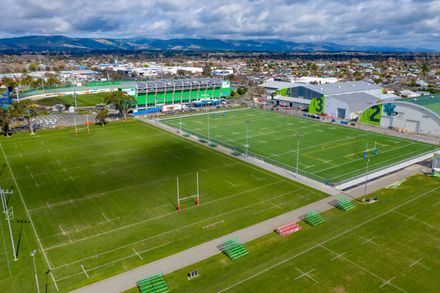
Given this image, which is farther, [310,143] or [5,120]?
[5,120]

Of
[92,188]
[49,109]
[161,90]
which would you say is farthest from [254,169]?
[49,109]

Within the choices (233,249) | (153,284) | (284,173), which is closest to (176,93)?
(284,173)

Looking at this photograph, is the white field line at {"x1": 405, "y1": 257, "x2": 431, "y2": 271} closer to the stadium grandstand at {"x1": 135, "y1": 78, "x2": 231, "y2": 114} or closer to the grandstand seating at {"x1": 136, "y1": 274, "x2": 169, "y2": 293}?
the grandstand seating at {"x1": 136, "y1": 274, "x2": 169, "y2": 293}

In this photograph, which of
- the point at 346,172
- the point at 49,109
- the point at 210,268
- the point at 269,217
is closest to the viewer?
the point at 210,268

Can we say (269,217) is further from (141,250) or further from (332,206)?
(141,250)

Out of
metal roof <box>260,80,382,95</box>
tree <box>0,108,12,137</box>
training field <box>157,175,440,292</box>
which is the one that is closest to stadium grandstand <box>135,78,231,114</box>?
metal roof <box>260,80,382,95</box>

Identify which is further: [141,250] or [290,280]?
[141,250]

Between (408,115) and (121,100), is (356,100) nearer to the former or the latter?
(408,115)

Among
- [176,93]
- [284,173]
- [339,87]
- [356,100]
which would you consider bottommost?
[284,173]
